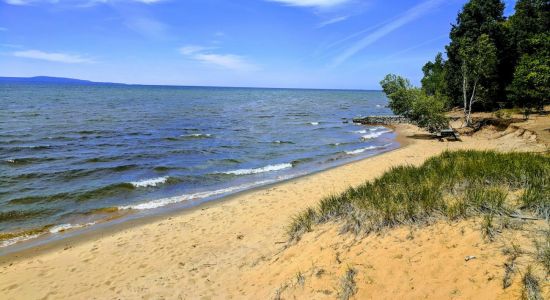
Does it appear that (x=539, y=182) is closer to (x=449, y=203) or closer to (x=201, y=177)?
(x=449, y=203)

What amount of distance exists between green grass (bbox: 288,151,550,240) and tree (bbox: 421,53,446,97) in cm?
3992

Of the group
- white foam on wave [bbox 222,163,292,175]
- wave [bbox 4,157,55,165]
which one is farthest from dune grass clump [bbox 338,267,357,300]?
wave [bbox 4,157,55,165]

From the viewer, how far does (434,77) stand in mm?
56219

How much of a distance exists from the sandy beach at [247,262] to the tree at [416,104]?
20862mm

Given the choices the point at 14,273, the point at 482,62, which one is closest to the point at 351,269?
the point at 14,273

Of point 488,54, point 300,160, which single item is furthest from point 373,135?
point 300,160

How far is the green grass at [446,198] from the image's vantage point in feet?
20.4

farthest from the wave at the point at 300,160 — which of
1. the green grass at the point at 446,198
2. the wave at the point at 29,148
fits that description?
the wave at the point at 29,148

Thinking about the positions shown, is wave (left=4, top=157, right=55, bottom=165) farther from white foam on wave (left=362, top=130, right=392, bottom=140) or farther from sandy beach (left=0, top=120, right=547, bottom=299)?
white foam on wave (left=362, top=130, right=392, bottom=140)

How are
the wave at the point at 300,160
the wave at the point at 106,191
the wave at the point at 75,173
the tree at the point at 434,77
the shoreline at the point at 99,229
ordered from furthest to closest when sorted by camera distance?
the tree at the point at 434,77 < the wave at the point at 300,160 < the wave at the point at 75,173 < the wave at the point at 106,191 < the shoreline at the point at 99,229

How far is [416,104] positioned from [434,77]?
3054cm

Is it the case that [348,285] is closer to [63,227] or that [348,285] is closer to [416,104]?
[63,227]

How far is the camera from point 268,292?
6387 mm

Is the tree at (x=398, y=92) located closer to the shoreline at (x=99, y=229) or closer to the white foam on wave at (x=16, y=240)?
the shoreline at (x=99, y=229)
